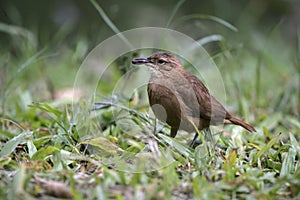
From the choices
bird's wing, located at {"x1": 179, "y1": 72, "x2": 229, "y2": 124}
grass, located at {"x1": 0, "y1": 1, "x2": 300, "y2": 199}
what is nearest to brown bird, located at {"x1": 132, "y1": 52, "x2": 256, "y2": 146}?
bird's wing, located at {"x1": 179, "y1": 72, "x2": 229, "y2": 124}

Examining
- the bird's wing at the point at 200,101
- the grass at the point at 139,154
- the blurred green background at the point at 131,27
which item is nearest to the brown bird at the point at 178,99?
the bird's wing at the point at 200,101

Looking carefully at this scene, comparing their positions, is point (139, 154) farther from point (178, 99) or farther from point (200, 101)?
point (200, 101)

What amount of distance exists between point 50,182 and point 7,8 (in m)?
6.04

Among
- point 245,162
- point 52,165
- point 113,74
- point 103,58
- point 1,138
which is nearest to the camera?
point 52,165

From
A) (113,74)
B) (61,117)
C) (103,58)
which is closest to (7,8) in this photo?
(103,58)

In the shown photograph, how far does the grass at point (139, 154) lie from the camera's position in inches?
111

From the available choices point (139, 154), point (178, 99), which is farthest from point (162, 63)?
point (139, 154)

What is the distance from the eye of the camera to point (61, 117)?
429 centimetres

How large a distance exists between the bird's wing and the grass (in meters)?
0.20

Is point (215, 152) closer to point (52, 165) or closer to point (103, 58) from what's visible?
point (52, 165)

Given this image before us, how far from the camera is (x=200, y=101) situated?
412cm

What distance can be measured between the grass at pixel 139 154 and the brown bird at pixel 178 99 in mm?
163

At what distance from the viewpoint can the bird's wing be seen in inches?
160

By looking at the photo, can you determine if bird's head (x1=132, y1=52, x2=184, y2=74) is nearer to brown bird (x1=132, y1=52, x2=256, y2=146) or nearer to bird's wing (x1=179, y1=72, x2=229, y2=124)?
brown bird (x1=132, y1=52, x2=256, y2=146)
